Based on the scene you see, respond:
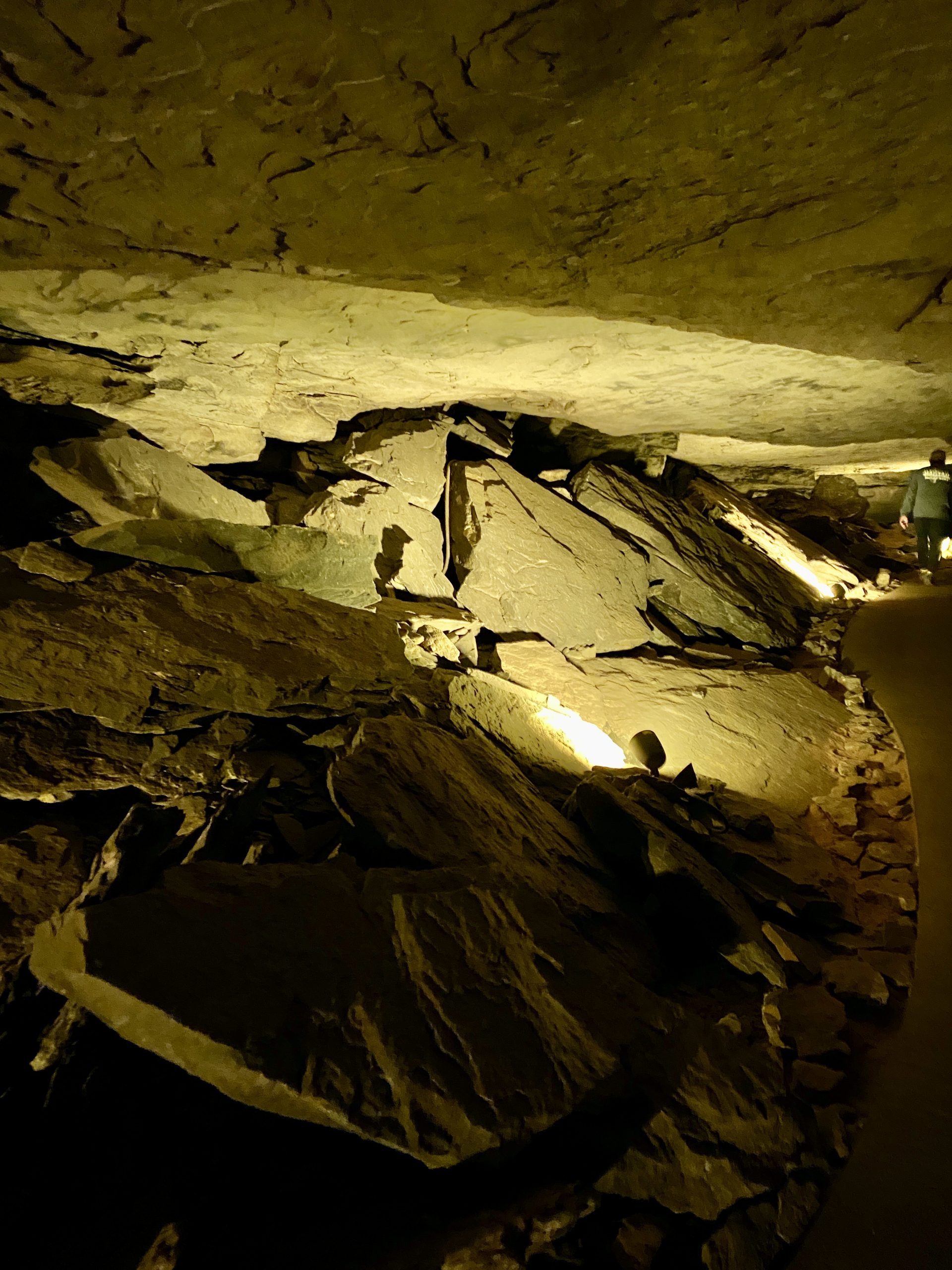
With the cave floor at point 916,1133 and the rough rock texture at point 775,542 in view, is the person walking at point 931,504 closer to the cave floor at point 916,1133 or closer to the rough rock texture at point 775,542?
the rough rock texture at point 775,542

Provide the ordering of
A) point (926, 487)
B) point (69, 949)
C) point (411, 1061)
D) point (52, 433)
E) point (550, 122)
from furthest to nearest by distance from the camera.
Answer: point (926, 487), point (52, 433), point (550, 122), point (411, 1061), point (69, 949)

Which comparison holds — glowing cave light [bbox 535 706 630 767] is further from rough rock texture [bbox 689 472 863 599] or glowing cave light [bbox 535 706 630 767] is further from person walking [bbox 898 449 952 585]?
person walking [bbox 898 449 952 585]

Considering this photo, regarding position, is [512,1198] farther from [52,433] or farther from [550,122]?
[52,433]

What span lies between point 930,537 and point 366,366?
6.81 metres

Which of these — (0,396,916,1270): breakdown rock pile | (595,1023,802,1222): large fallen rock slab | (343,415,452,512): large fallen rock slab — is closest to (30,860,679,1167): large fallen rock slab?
(0,396,916,1270): breakdown rock pile

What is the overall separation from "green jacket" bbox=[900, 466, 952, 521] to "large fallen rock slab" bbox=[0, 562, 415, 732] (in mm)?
6376

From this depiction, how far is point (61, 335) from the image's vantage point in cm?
351

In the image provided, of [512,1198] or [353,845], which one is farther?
[353,845]

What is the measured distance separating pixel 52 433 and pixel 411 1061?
525 centimetres

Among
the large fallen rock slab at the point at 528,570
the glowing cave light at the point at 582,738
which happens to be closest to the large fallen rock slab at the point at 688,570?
the large fallen rock slab at the point at 528,570

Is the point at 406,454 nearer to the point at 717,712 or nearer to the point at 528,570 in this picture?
the point at 528,570

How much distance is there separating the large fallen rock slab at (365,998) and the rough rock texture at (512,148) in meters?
2.49

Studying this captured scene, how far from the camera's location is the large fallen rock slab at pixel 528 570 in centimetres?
569

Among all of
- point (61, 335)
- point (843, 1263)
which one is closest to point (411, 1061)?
point (843, 1263)
